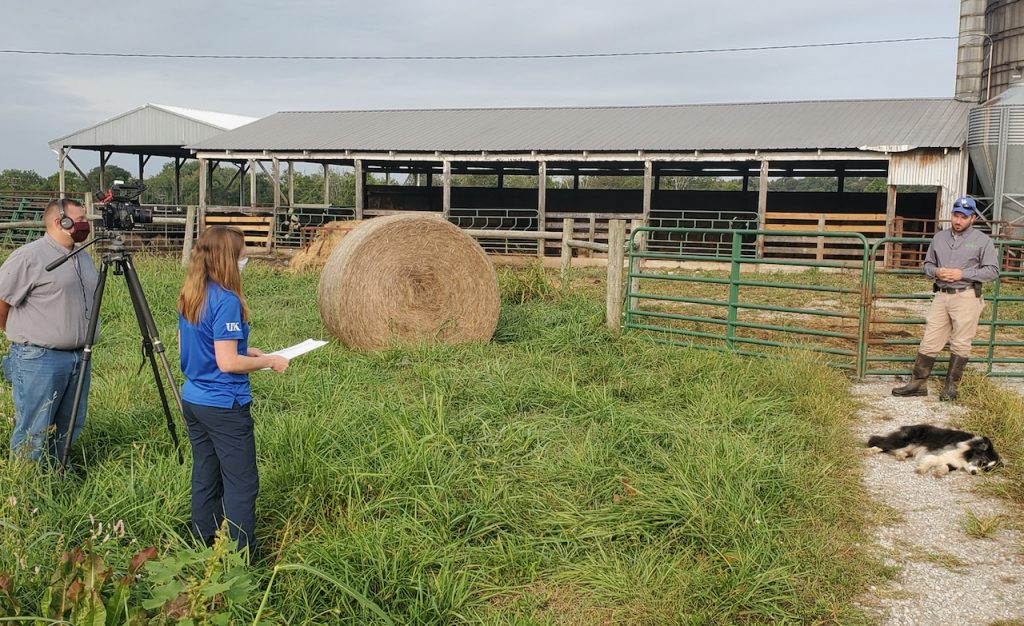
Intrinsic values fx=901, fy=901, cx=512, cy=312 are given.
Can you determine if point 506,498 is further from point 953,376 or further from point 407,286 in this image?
point 953,376

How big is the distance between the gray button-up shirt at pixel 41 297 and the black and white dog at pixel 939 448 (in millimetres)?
4570

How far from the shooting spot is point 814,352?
24.1ft

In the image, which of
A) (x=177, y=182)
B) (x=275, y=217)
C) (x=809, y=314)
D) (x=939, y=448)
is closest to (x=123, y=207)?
(x=939, y=448)

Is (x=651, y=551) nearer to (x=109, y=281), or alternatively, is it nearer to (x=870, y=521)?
(x=870, y=521)

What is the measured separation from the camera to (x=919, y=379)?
690 centimetres

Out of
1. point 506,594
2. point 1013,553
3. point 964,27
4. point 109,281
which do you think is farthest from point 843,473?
point 964,27

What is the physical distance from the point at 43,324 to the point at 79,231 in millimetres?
480

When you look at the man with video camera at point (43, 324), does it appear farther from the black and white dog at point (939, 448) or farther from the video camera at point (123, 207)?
the black and white dog at point (939, 448)

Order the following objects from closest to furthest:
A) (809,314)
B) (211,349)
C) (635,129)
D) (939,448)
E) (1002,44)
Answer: (211,349) < (939,448) < (809,314) < (1002,44) < (635,129)

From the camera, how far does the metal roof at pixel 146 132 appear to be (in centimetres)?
2780

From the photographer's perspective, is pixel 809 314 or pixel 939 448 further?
pixel 809 314

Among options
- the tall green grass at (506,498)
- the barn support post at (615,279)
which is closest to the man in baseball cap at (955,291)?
the tall green grass at (506,498)

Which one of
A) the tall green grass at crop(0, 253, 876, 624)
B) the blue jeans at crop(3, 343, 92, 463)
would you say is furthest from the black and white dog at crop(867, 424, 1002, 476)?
the blue jeans at crop(3, 343, 92, 463)

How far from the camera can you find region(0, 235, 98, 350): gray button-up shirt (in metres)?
4.24
